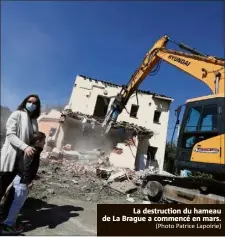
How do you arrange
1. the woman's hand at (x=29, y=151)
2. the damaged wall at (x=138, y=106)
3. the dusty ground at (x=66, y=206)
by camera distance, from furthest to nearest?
the damaged wall at (x=138, y=106) → the dusty ground at (x=66, y=206) → the woman's hand at (x=29, y=151)

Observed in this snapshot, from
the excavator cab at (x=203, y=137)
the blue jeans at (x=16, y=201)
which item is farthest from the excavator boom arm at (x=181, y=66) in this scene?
the blue jeans at (x=16, y=201)

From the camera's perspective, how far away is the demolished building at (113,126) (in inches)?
737

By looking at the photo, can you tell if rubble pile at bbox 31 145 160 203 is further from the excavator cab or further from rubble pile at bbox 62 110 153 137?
rubble pile at bbox 62 110 153 137

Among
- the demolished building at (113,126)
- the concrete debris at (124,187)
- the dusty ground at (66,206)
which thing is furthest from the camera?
the demolished building at (113,126)

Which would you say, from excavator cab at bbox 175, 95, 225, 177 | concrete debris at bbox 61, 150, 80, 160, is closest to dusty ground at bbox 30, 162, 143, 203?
excavator cab at bbox 175, 95, 225, 177

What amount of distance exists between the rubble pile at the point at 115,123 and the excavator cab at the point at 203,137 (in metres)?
11.2

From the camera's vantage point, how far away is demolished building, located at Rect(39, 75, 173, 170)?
18.7 meters

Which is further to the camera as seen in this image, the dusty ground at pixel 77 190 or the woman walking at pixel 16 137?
the dusty ground at pixel 77 190

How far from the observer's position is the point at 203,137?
19.0 feet

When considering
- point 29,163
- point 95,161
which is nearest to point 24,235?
point 29,163

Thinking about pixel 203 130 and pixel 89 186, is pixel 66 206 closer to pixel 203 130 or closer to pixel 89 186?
pixel 89 186

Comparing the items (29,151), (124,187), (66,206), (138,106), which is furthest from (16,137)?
(138,106)

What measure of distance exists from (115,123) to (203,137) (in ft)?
39.1

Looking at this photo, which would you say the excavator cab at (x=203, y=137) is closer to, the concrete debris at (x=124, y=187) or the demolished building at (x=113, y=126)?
the concrete debris at (x=124, y=187)
